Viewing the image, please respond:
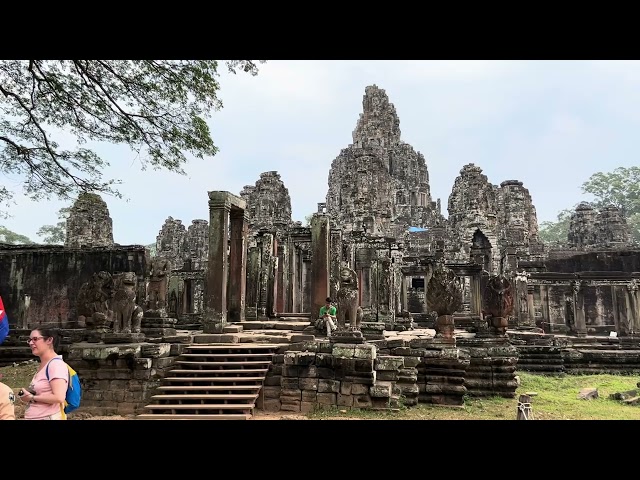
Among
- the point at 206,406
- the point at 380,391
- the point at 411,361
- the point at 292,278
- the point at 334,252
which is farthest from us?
the point at 292,278

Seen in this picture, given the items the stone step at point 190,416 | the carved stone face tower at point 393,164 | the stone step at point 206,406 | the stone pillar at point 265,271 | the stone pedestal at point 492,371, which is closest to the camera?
the stone step at point 190,416

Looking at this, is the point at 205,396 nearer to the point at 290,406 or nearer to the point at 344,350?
the point at 290,406

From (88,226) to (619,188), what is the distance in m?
41.4

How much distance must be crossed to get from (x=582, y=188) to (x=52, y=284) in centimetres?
4188

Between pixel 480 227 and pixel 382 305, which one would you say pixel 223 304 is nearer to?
pixel 382 305

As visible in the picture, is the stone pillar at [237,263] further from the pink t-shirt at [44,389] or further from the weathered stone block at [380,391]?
the pink t-shirt at [44,389]

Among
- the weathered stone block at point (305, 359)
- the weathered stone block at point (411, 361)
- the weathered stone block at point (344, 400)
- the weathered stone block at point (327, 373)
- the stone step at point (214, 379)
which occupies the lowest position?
the weathered stone block at point (344, 400)

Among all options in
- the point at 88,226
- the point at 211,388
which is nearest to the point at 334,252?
the point at 211,388

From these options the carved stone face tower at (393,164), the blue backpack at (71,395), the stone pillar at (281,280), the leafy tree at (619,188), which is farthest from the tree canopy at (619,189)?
the blue backpack at (71,395)

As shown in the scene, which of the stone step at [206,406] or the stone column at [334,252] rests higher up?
the stone column at [334,252]

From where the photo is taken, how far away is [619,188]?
3956 centimetres

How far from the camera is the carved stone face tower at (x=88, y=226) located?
2131cm

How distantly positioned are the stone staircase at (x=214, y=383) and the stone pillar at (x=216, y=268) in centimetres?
99

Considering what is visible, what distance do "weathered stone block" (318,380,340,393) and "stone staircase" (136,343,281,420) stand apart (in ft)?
2.84
